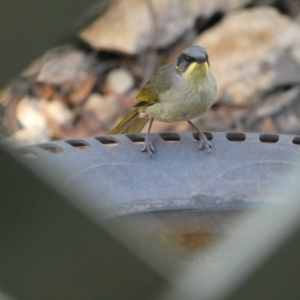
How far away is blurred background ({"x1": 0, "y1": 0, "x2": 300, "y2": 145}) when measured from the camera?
5738mm

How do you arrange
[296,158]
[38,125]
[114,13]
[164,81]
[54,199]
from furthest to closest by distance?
[114,13]
[38,125]
[164,81]
[296,158]
[54,199]

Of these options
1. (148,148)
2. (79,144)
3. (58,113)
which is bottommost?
(58,113)

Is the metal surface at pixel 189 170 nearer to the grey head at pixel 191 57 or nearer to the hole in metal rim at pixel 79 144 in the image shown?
the hole in metal rim at pixel 79 144

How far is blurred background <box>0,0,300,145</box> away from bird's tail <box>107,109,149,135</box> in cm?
151

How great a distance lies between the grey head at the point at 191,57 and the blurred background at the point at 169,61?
1841mm

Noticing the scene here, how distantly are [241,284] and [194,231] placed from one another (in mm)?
1964

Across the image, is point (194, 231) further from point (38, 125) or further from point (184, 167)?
point (38, 125)

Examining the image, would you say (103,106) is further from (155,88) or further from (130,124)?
(155,88)

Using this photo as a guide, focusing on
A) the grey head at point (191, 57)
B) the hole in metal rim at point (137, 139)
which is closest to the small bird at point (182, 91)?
the grey head at point (191, 57)

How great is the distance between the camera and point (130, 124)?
4.00 metres

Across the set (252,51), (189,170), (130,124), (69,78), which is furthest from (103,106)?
(189,170)

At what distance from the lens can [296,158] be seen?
9.06 ft

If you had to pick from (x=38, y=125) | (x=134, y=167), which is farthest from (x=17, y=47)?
(x=38, y=125)

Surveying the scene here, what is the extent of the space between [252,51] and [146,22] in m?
1.01
